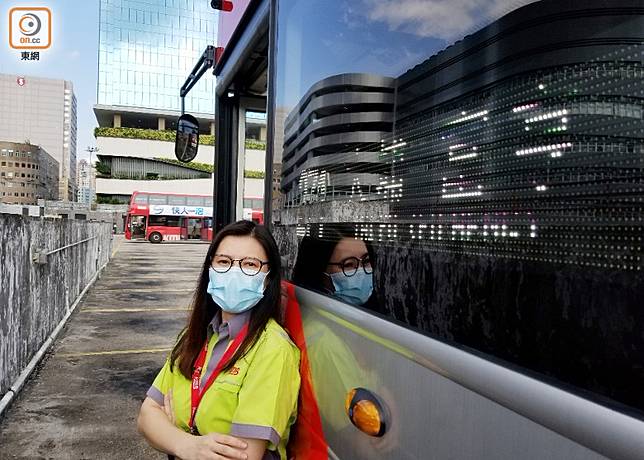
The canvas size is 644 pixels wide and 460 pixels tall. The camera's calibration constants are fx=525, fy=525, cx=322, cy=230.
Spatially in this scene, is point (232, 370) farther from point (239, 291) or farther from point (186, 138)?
point (186, 138)

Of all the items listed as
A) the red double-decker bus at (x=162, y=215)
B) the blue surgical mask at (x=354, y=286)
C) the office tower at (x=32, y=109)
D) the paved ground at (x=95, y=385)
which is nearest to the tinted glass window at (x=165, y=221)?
the red double-decker bus at (x=162, y=215)

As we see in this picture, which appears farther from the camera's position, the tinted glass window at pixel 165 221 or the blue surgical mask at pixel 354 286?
the tinted glass window at pixel 165 221

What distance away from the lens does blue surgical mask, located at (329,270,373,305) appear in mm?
1236

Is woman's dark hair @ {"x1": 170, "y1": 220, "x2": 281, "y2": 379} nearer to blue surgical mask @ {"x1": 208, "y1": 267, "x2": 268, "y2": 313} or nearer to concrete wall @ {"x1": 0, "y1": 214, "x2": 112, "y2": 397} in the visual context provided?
blue surgical mask @ {"x1": 208, "y1": 267, "x2": 268, "y2": 313}

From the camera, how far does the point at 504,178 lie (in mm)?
800

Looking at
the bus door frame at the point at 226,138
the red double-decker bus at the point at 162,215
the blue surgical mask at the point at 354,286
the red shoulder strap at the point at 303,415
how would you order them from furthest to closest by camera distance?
1. the red double-decker bus at the point at 162,215
2. the bus door frame at the point at 226,138
3. the red shoulder strap at the point at 303,415
4. the blue surgical mask at the point at 354,286

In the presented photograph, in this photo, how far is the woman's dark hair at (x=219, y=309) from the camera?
5.65 ft

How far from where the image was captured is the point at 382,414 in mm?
1015

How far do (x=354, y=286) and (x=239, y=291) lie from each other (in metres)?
0.59

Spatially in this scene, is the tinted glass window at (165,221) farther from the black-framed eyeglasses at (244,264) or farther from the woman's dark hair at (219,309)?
the black-framed eyeglasses at (244,264)

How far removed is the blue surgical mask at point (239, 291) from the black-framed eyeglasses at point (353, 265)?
0.43 m

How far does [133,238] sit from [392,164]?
104ft

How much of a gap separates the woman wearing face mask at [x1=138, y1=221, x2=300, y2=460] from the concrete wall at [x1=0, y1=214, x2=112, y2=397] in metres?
2.41

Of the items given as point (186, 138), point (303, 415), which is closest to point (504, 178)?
point (303, 415)
